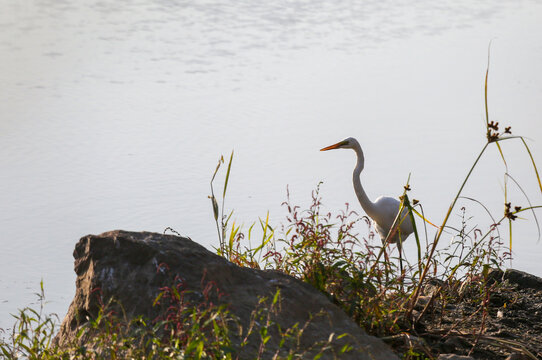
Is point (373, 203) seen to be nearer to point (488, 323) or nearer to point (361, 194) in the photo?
point (361, 194)

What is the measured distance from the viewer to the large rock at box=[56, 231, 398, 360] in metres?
2.58

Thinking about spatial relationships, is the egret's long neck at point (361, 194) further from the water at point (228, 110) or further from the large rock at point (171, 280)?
the large rock at point (171, 280)

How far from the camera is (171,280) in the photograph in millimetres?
2609

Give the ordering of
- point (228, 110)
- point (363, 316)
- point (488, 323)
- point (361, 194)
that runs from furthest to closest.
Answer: point (228, 110) → point (361, 194) → point (488, 323) → point (363, 316)

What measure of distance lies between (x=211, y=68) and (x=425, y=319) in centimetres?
534

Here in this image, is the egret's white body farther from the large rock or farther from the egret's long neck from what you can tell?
the large rock

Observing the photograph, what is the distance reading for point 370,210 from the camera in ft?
17.1

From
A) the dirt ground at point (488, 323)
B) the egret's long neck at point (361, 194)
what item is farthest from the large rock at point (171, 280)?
the egret's long neck at point (361, 194)

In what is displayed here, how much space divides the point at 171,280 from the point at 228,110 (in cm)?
454

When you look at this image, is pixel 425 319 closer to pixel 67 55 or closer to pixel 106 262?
pixel 106 262

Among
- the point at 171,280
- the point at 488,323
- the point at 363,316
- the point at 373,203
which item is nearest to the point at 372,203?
the point at 373,203

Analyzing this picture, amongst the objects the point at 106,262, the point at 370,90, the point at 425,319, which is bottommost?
the point at 425,319

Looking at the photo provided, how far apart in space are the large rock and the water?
1669mm

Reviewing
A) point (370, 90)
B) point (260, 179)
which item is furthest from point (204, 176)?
point (370, 90)
